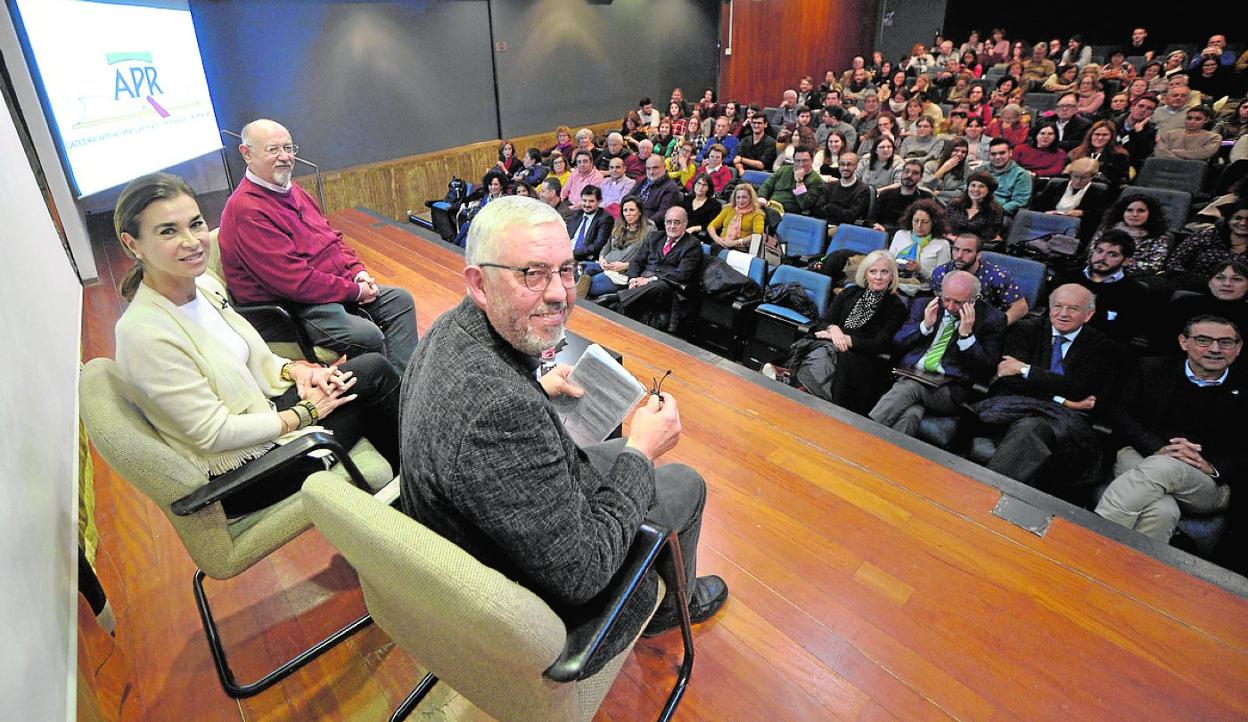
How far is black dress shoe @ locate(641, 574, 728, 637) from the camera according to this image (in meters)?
1.61

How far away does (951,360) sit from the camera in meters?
2.70

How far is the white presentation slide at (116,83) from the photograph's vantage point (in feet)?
11.9

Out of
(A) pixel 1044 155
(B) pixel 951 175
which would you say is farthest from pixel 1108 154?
(B) pixel 951 175

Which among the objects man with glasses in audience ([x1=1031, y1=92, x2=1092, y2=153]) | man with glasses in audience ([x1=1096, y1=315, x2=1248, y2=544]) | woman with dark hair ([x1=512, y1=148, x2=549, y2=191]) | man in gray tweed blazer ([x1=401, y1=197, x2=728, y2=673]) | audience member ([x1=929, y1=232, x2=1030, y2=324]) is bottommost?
man with glasses in audience ([x1=1096, y1=315, x2=1248, y2=544])

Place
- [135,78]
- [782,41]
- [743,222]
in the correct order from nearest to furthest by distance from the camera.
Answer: [743,222], [135,78], [782,41]

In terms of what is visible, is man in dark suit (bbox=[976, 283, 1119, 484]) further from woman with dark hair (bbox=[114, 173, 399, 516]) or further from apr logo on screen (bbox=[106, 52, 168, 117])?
apr logo on screen (bbox=[106, 52, 168, 117])

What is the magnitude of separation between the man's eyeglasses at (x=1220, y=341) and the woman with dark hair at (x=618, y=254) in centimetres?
286

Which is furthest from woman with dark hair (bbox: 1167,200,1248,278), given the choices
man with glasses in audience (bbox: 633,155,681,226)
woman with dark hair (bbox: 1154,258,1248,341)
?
man with glasses in audience (bbox: 633,155,681,226)

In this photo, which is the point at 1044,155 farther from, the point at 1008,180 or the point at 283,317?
the point at 283,317

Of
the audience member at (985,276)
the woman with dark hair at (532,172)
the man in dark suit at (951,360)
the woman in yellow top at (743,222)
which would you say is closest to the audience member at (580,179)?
the woman with dark hair at (532,172)

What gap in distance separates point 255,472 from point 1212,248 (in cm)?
437

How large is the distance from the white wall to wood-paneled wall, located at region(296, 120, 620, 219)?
4.46m

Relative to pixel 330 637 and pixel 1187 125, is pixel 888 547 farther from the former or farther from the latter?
pixel 1187 125

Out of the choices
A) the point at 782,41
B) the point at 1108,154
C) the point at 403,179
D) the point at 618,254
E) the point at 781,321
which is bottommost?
the point at 781,321
